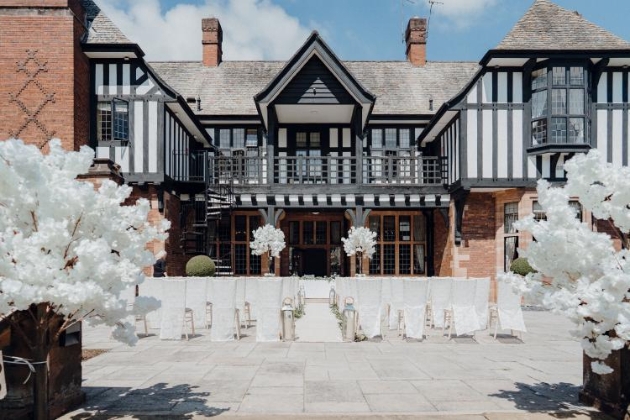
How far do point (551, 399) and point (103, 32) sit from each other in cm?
1673

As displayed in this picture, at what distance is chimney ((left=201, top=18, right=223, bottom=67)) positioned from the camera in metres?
24.7

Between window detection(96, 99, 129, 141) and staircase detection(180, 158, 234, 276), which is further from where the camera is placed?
staircase detection(180, 158, 234, 276)

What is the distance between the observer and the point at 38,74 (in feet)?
49.8

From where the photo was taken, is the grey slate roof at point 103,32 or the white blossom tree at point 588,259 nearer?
the white blossom tree at point 588,259

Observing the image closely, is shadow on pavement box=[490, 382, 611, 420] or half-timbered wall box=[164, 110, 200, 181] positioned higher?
half-timbered wall box=[164, 110, 200, 181]

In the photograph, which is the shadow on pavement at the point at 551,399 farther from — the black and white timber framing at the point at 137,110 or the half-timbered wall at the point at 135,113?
the half-timbered wall at the point at 135,113

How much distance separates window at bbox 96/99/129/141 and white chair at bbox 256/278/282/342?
383 inches

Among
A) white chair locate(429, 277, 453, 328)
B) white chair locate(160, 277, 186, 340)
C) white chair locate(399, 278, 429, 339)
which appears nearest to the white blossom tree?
white chair locate(399, 278, 429, 339)

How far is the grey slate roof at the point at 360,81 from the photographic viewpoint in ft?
Result: 71.1

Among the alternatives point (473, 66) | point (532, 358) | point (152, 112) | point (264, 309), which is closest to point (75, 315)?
point (264, 309)

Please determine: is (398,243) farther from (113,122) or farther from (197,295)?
(197,295)

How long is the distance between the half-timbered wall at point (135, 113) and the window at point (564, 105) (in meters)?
12.6

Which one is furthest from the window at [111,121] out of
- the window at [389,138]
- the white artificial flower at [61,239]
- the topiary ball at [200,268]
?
the white artificial flower at [61,239]

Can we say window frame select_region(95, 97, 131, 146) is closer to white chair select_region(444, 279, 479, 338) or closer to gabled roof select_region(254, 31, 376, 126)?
gabled roof select_region(254, 31, 376, 126)
